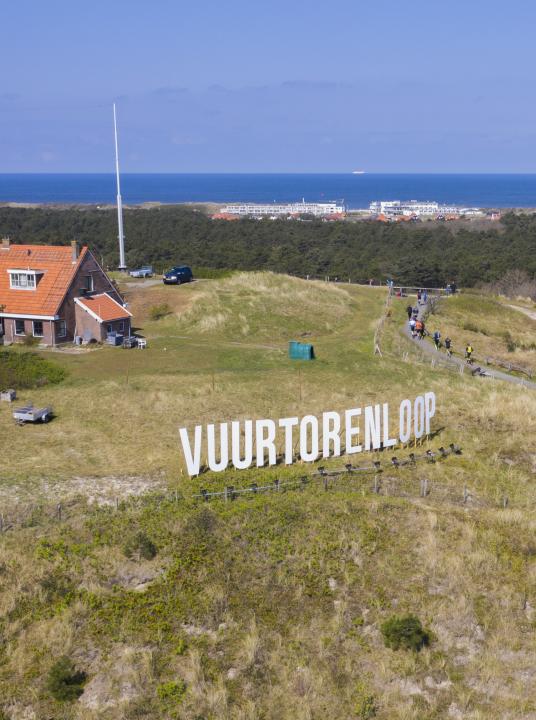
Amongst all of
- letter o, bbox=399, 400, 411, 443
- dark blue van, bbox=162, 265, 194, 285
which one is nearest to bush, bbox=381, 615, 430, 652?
letter o, bbox=399, 400, 411, 443

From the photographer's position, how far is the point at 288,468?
3803 centimetres

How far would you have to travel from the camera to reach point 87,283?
63.7 meters

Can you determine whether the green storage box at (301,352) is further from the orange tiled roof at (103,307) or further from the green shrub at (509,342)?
the green shrub at (509,342)

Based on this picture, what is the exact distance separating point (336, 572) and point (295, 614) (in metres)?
2.91

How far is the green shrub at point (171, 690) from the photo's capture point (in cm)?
2281

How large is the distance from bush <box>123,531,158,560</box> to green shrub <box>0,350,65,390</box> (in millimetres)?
23257

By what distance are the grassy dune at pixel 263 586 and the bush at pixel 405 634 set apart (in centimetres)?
31

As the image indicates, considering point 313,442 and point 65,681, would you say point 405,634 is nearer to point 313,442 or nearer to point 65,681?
point 65,681

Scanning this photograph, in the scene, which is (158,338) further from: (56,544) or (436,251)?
(436,251)

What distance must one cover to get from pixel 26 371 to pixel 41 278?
47.9 ft

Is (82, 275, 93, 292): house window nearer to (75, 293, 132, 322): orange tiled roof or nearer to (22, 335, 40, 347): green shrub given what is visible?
(75, 293, 132, 322): orange tiled roof

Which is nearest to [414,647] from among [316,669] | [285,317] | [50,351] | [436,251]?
[316,669]

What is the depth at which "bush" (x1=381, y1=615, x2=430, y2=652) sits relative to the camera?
25.0 meters

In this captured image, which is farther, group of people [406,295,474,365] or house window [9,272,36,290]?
group of people [406,295,474,365]
